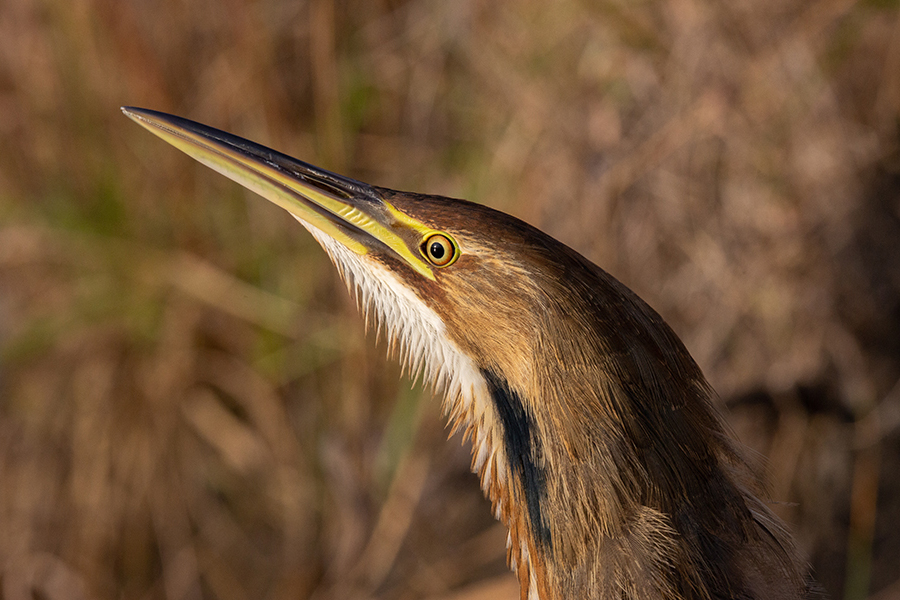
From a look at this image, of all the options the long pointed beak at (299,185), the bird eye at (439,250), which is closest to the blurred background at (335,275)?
the long pointed beak at (299,185)

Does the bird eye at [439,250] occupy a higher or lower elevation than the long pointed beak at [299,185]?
lower

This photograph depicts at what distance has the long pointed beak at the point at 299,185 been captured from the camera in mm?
1445

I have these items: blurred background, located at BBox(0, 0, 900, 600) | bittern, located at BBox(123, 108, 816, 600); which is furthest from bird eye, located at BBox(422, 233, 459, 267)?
blurred background, located at BBox(0, 0, 900, 600)

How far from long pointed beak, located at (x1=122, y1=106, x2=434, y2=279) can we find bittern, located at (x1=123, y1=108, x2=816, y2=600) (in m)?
0.05

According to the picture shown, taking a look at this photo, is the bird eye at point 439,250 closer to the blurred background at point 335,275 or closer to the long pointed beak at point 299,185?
the long pointed beak at point 299,185

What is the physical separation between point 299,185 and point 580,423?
643 mm

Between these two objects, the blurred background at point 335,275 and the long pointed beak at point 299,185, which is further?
the blurred background at point 335,275

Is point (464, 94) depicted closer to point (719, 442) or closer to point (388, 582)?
point (388, 582)

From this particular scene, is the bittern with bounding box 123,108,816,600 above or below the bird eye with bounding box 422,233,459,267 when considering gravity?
below

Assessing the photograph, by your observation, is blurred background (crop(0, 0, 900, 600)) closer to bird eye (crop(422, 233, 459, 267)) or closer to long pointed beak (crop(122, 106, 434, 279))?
long pointed beak (crop(122, 106, 434, 279))

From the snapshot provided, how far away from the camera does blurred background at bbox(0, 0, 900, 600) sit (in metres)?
2.52

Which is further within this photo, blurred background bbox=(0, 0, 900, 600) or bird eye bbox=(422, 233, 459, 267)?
blurred background bbox=(0, 0, 900, 600)

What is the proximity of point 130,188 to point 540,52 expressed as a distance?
56.1 inches

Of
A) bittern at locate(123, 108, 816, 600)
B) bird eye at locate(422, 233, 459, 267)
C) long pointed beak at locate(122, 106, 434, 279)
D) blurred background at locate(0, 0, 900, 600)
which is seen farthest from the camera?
blurred background at locate(0, 0, 900, 600)
